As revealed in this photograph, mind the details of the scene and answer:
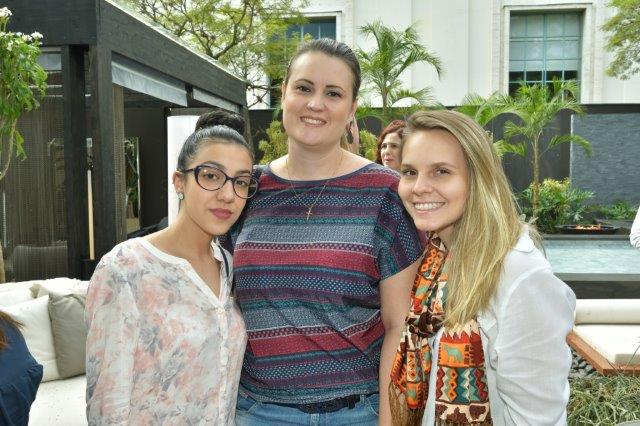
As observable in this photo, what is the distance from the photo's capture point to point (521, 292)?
1.54 metres

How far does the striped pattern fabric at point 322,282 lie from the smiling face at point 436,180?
0.44 feet

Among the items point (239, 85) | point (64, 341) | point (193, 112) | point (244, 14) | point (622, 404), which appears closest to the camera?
point (622, 404)

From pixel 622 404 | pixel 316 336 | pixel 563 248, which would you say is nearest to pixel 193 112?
pixel 563 248

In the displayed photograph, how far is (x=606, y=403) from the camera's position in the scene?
3.27 metres

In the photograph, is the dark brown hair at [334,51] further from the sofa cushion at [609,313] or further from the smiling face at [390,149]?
the sofa cushion at [609,313]

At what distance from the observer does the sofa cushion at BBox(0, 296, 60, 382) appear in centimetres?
480

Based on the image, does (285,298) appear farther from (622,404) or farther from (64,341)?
(64,341)

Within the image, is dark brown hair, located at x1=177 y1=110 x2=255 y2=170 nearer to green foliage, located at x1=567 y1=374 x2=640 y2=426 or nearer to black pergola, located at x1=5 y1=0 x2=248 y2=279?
green foliage, located at x1=567 y1=374 x2=640 y2=426

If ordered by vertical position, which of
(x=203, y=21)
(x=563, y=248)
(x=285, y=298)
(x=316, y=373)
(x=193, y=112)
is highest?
(x=203, y=21)

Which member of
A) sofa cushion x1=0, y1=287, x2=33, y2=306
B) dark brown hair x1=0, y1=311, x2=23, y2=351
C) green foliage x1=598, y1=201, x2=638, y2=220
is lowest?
green foliage x1=598, y1=201, x2=638, y2=220

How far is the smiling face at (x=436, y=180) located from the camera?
5.84 feet

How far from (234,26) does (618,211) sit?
37.4ft

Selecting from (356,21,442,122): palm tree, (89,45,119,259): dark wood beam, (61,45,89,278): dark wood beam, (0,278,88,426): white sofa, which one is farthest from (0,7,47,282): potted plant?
(356,21,442,122): palm tree

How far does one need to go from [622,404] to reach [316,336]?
2136 mm
